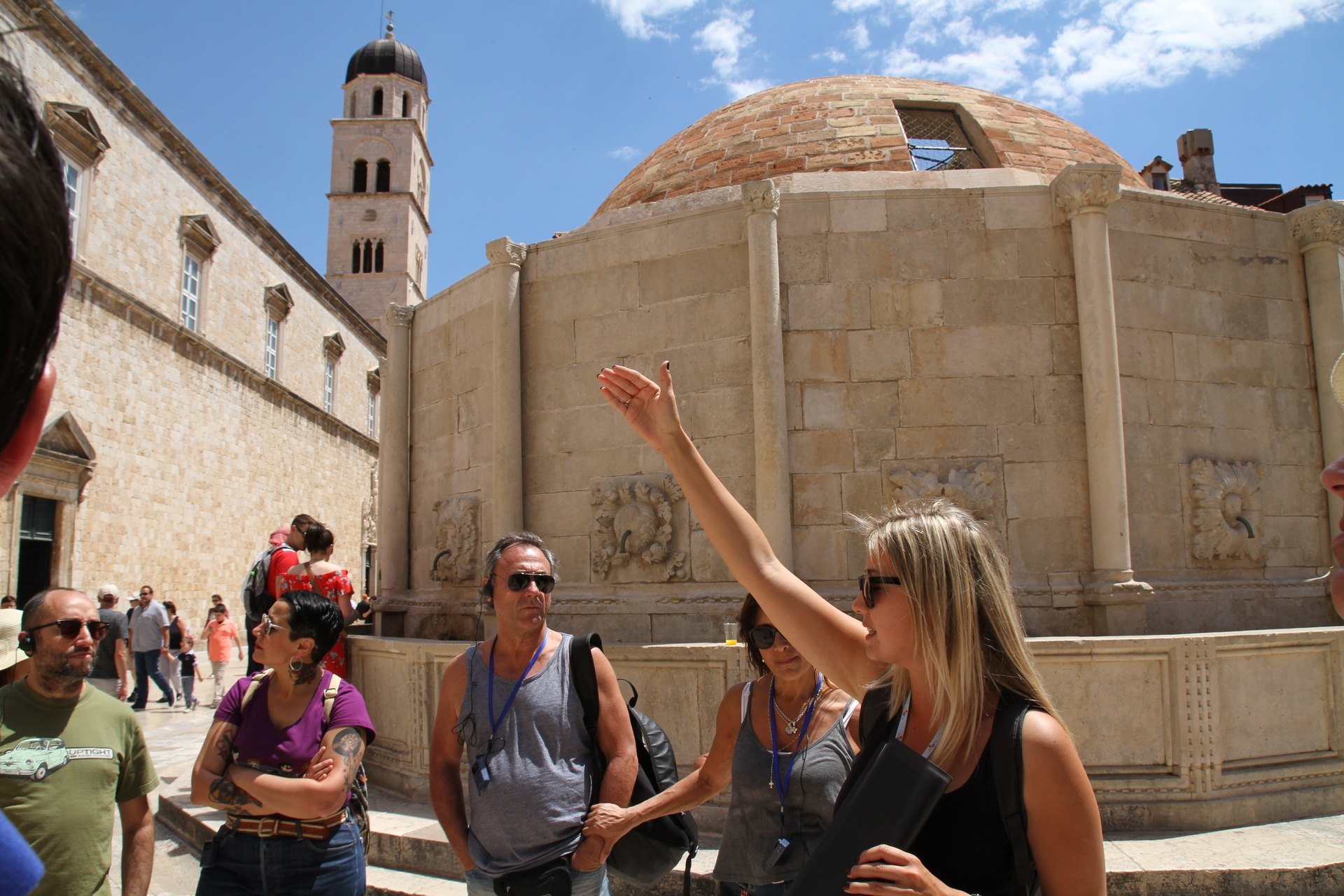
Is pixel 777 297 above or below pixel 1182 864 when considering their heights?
above

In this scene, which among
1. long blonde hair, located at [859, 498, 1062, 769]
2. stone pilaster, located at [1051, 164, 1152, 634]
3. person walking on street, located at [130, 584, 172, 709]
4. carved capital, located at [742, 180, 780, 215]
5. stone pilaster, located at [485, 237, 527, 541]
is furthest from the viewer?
person walking on street, located at [130, 584, 172, 709]

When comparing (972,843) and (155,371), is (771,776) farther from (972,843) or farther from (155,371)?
(155,371)

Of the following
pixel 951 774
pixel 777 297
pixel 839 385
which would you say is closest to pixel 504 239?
pixel 777 297

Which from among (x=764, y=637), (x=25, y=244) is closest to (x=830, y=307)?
(x=764, y=637)

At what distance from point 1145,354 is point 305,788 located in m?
7.03

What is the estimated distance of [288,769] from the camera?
11.2ft

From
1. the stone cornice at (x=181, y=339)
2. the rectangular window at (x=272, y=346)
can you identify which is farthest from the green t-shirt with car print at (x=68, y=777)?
the rectangular window at (x=272, y=346)

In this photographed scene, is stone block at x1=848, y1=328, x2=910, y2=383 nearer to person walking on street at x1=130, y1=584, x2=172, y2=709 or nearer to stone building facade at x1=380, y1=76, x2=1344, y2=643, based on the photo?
stone building facade at x1=380, y1=76, x2=1344, y2=643

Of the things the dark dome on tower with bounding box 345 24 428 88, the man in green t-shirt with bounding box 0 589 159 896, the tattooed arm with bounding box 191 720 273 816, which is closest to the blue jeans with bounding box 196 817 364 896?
the tattooed arm with bounding box 191 720 273 816

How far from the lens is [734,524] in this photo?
2.54 metres

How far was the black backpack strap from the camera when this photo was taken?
171 cm

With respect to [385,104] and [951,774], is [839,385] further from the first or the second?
[385,104]

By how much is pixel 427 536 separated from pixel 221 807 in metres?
6.63

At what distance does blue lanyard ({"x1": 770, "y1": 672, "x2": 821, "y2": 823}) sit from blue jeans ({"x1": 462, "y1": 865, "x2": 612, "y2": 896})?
0.71m
